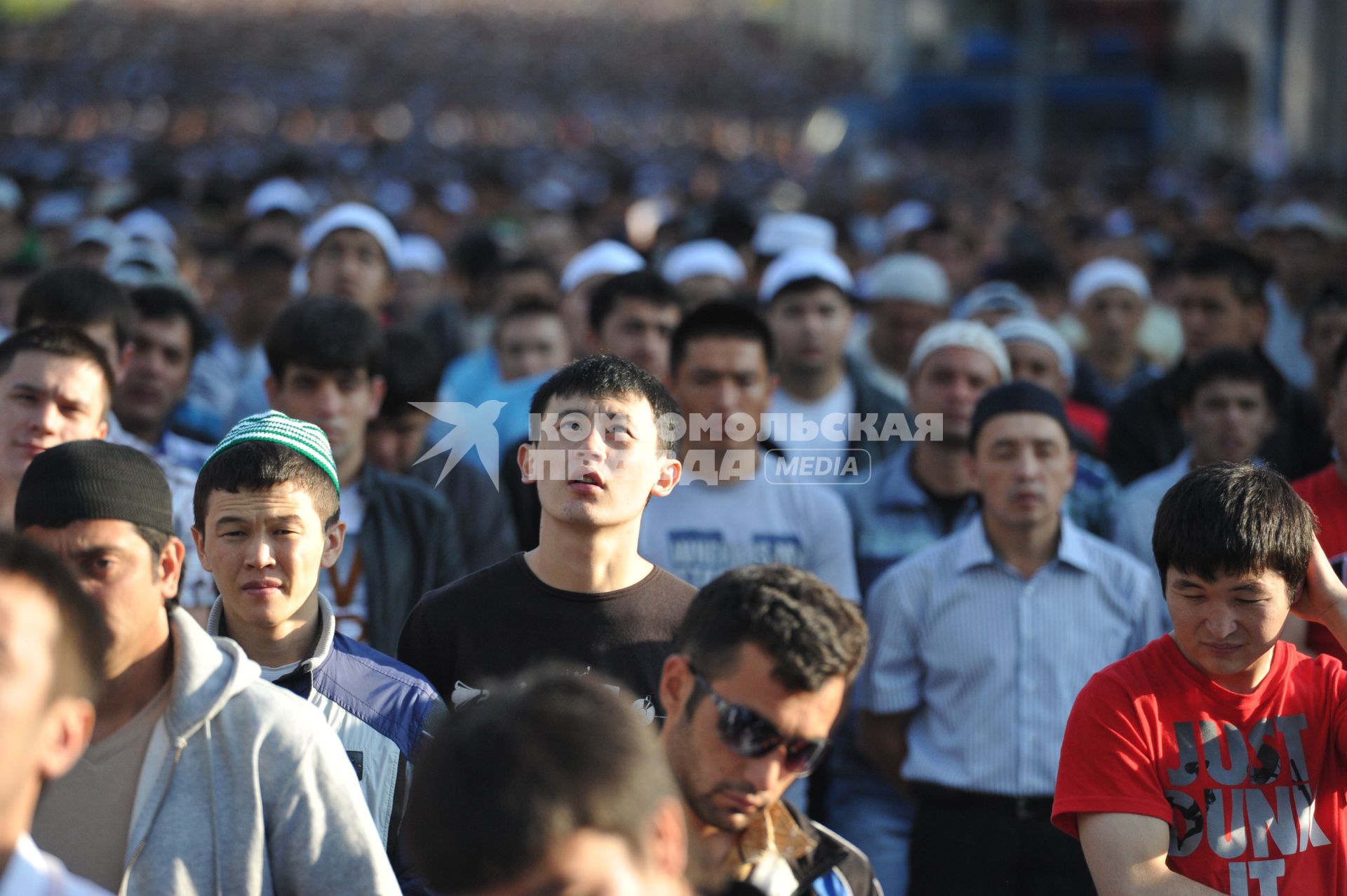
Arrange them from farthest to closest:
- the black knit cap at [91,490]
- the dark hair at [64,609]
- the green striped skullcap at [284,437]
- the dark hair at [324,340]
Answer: the dark hair at [324,340] → the green striped skullcap at [284,437] → the black knit cap at [91,490] → the dark hair at [64,609]

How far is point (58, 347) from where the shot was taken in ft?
15.6

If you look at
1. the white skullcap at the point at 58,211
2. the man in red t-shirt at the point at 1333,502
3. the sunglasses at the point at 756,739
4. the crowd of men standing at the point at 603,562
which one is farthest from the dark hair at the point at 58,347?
the white skullcap at the point at 58,211

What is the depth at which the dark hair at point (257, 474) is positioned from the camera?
3.70 meters

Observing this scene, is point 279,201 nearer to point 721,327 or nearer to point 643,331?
point 643,331

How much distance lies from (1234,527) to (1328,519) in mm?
1305

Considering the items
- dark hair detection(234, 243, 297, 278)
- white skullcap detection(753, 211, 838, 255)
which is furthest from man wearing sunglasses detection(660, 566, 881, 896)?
white skullcap detection(753, 211, 838, 255)

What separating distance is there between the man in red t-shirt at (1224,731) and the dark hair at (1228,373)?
2729 mm

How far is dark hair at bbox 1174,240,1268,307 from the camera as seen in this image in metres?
7.63

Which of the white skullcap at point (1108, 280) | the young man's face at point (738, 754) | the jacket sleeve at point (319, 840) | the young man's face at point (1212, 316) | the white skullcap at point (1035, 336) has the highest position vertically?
the white skullcap at point (1108, 280)

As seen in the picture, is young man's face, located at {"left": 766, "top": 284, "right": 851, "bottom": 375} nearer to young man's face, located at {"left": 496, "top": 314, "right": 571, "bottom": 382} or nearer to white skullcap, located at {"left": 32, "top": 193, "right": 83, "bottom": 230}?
young man's face, located at {"left": 496, "top": 314, "right": 571, "bottom": 382}

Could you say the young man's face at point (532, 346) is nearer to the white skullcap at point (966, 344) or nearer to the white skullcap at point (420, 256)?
the white skullcap at point (966, 344)

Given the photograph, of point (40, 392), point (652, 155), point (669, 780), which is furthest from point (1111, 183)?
point (669, 780)

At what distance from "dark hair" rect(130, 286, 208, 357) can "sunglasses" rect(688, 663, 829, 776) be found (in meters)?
4.49

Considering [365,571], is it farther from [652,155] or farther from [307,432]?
[652,155]
